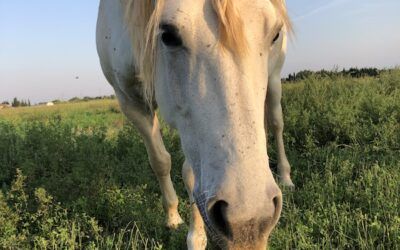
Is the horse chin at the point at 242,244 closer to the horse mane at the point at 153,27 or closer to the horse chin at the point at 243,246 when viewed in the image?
the horse chin at the point at 243,246

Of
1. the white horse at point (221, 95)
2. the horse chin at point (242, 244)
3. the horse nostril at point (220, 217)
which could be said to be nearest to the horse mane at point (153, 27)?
the white horse at point (221, 95)

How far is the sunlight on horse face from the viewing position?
159 cm

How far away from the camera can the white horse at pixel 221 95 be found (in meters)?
1.60

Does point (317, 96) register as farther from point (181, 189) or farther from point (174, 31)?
point (174, 31)

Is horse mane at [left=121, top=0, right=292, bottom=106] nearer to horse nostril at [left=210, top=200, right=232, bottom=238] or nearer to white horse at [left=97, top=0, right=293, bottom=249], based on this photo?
white horse at [left=97, top=0, right=293, bottom=249]

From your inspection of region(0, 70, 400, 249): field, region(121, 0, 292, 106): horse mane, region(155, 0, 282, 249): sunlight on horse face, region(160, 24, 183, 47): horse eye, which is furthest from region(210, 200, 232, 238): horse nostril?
region(0, 70, 400, 249): field

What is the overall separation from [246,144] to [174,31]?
623 mm

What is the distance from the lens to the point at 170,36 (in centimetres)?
196

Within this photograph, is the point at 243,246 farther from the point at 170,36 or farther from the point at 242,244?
the point at 170,36

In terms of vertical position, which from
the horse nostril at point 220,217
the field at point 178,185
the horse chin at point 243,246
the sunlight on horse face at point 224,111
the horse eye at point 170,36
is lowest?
the field at point 178,185

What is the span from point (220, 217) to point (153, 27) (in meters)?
1.00

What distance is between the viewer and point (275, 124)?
512 cm

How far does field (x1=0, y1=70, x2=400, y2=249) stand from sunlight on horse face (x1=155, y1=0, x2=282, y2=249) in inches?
45.8

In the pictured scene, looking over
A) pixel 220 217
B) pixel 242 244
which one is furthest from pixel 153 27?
pixel 242 244
